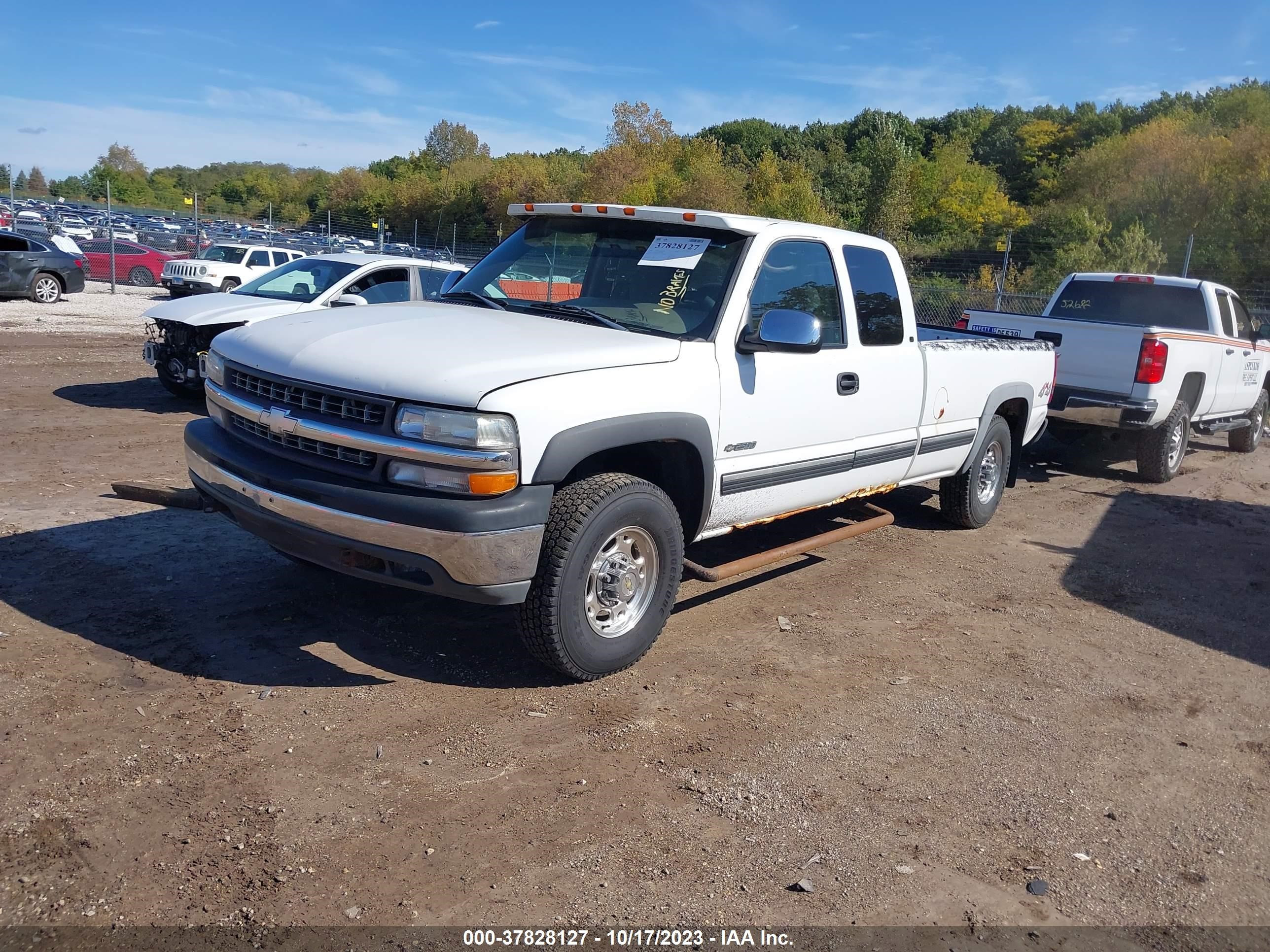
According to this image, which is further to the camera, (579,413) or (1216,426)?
(1216,426)

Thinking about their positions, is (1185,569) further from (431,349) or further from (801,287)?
(431,349)

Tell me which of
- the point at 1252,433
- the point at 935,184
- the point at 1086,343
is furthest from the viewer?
the point at 935,184

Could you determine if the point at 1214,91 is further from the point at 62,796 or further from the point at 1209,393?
the point at 62,796

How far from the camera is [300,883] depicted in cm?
288

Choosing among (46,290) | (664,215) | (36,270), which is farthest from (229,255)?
(664,215)

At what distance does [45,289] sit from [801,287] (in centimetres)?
2040

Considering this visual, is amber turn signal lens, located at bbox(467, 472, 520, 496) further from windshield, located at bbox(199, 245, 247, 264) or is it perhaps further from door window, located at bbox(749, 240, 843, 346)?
windshield, located at bbox(199, 245, 247, 264)

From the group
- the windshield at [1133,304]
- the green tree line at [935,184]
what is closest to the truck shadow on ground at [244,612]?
the windshield at [1133,304]

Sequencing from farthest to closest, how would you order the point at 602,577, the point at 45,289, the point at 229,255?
the point at 229,255, the point at 45,289, the point at 602,577

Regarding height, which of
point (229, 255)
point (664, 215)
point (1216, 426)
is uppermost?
point (664, 215)

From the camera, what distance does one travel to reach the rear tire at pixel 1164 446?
9883 millimetres

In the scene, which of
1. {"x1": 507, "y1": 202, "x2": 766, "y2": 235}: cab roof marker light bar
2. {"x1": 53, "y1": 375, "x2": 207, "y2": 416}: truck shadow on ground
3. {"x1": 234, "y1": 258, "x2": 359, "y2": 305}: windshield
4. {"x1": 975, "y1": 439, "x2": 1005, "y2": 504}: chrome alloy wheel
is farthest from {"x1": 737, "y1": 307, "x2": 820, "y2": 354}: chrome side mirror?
{"x1": 53, "y1": 375, "x2": 207, "y2": 416}: truck shadow on ground

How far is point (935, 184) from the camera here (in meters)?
69.8

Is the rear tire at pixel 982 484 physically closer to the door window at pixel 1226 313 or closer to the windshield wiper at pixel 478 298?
the windshield wiper at pixel 478 298
